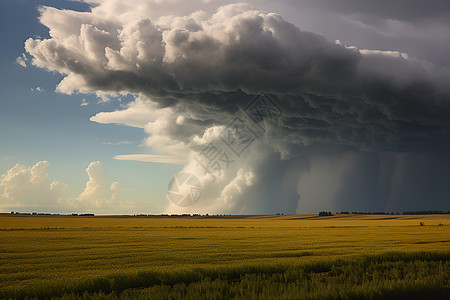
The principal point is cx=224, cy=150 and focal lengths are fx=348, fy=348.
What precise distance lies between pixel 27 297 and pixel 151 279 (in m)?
5.62

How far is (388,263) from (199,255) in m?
13.4

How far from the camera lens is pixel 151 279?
57.8 feet

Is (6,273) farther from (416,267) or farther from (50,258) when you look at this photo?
(416,267)

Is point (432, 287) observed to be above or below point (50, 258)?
above

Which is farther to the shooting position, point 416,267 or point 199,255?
point 199,255

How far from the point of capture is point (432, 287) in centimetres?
1445

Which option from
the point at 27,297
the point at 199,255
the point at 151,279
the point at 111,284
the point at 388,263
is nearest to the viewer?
the point at 27,297

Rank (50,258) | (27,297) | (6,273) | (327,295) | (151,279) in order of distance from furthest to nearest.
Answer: (50,258) → (6,273) → (151,279) → (27,297) → (327,295)

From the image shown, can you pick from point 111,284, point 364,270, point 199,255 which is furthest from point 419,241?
point 111,284

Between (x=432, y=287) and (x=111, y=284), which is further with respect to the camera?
(x=111, y=284)

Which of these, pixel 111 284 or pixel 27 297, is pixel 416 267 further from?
pixel 27 297

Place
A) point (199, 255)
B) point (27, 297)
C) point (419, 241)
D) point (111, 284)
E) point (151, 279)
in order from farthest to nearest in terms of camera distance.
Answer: point (419, 241) < point (199, 255) < point (151, 279) < point (111, 284) < point (27, 297)

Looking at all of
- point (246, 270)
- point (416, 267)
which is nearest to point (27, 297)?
point (246, 270)

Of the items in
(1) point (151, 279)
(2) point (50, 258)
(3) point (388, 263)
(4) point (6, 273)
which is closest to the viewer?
(1) point (151, 279)
